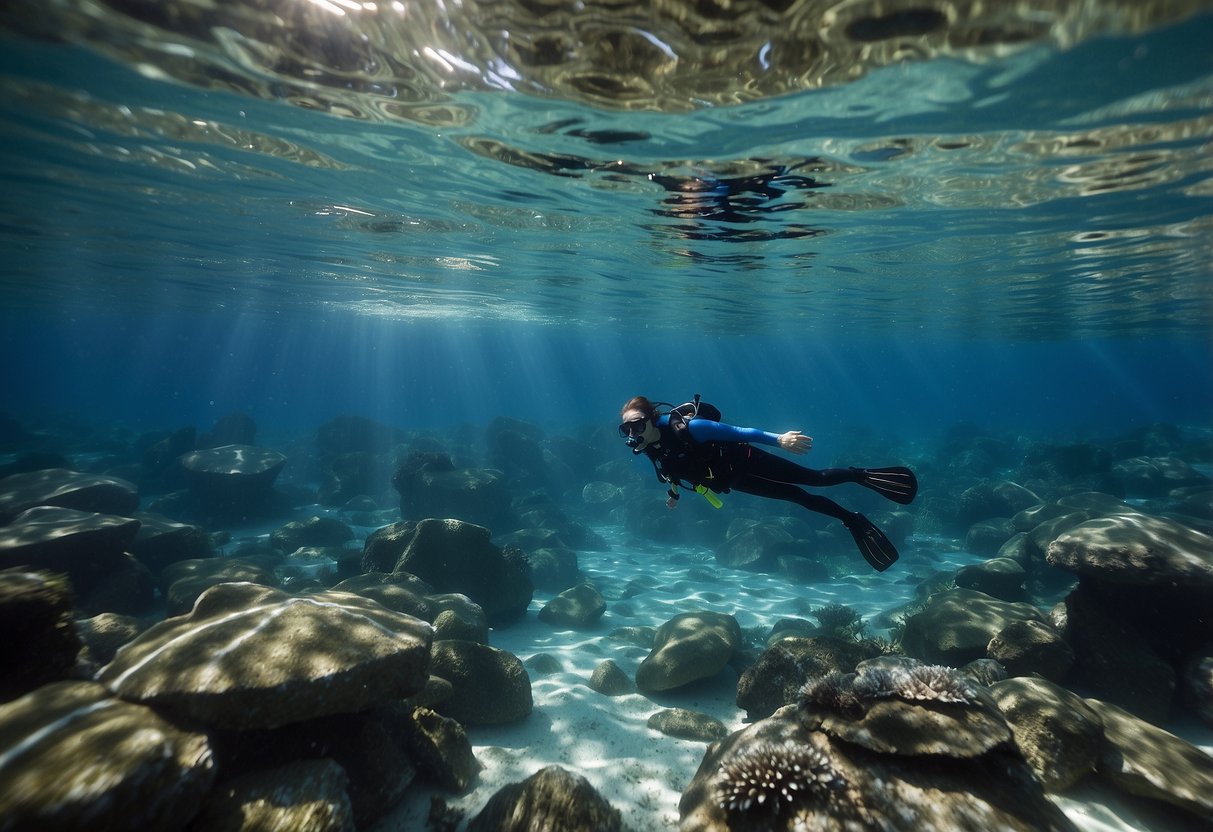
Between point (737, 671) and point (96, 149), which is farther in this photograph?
point (96, 149)

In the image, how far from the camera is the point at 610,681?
8.25 m

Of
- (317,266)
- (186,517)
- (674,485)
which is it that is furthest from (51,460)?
(674,485)

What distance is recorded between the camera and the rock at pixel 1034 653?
6.66 metres

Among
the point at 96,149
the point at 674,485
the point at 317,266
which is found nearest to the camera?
the point at 674,485

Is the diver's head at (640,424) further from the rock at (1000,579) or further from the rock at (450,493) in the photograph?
the rock at (450,493)

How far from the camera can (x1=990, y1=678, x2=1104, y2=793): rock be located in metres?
4.75

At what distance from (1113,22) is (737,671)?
9952 millimetres

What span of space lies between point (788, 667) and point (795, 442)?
300 centimetres

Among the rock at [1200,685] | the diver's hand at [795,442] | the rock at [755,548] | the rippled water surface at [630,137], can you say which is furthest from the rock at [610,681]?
the rock at [755,548]

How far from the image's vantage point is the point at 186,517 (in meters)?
19.1

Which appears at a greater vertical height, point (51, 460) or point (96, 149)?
point (96, 149)

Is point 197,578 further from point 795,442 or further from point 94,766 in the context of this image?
point 795,442

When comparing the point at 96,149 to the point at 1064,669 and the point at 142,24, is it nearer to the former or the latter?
the point at 142,24

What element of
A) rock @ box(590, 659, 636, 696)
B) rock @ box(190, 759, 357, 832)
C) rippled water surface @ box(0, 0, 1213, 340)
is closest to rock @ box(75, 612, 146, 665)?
rock @ box(190, 759, 357, 832)
